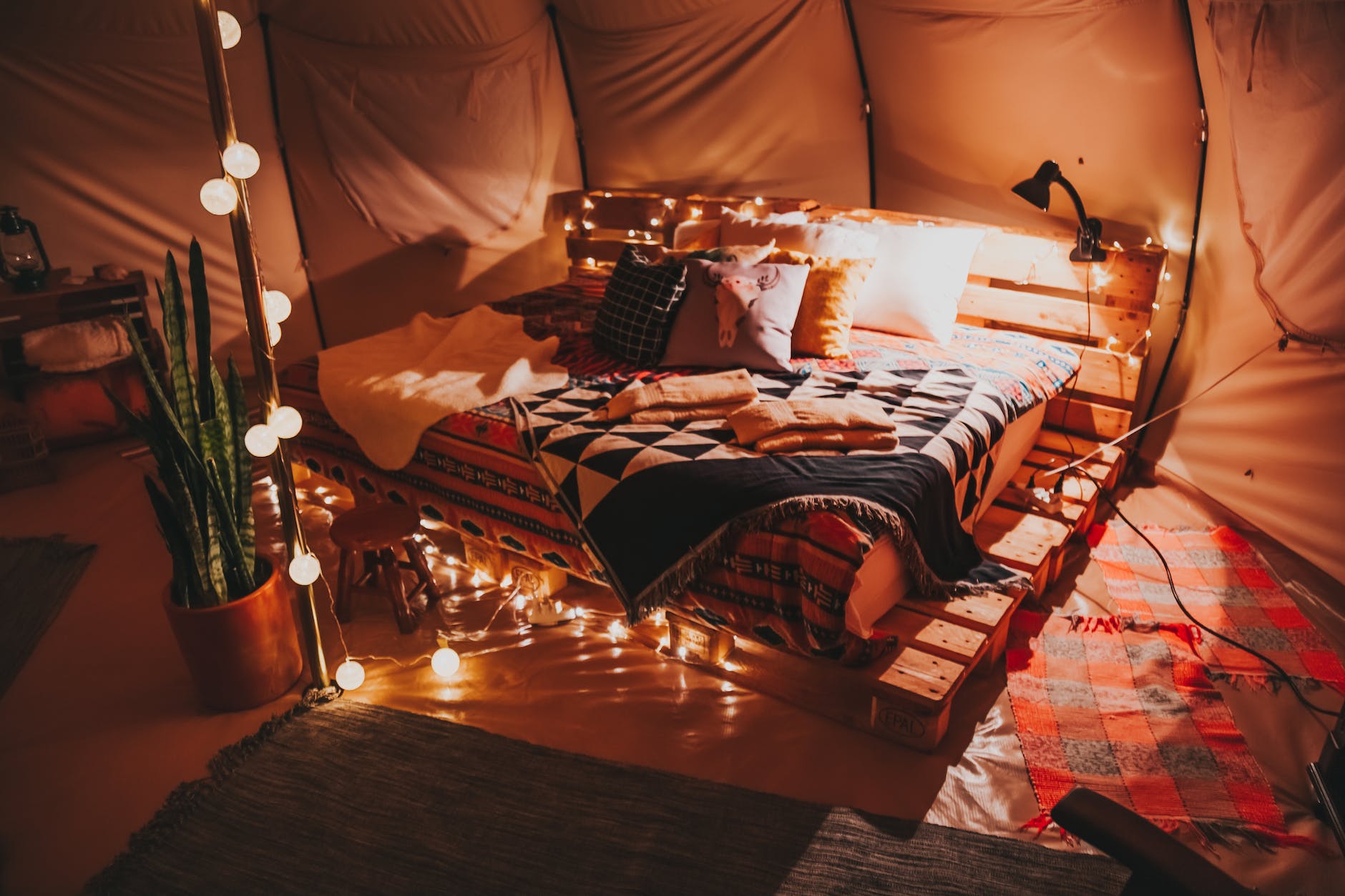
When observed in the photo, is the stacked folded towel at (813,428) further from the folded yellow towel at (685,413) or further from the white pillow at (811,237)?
the white pillow at (811,237)

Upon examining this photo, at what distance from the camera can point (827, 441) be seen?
7.61 ft

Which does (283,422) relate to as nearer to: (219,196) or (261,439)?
(261,439)

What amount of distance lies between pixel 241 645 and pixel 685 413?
1.35 metres

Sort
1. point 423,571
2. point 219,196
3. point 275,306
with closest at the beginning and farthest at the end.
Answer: point 219,196, point 275,306, point 423,571

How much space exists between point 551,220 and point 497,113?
0.66 m

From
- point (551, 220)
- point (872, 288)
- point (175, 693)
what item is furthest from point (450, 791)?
Answer: point (551, 220)

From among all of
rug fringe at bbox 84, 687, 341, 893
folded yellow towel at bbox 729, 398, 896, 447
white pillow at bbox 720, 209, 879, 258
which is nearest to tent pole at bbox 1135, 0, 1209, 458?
white pillow at bbox 720, 209, 879, 258

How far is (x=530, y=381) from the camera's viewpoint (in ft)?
9.48

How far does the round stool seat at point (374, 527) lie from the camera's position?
96.7 inches

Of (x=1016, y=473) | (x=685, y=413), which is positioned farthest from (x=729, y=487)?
(x=1016, y=473)

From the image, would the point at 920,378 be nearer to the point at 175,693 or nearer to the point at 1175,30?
the point at 1175,30

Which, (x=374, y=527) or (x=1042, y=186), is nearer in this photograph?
(x=374, y=527)

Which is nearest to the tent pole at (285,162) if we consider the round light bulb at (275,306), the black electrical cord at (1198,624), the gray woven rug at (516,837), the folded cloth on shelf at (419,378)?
the folded cloth on shelf at (419,378)

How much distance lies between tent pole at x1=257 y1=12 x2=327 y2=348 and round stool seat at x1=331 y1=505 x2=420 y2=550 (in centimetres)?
232
